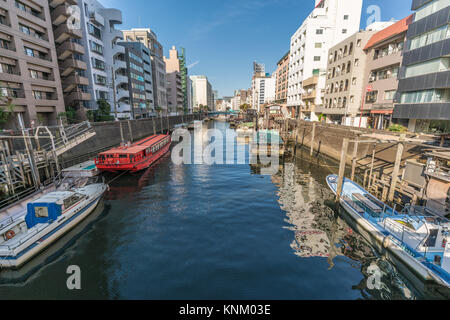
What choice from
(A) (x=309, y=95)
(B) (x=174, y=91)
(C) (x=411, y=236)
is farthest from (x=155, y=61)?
(C) (x=411, y=236)

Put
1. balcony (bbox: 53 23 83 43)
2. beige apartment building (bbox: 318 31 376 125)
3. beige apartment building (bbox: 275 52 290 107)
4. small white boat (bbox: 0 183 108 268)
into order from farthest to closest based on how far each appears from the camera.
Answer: beige apartment building (bbox: 275 52 290 107)
balcony (bbox: 53 23 83 43)
beige apartment building (bbox: 318 31 376 125)
small white boat (bbox: 0 183 108 268)

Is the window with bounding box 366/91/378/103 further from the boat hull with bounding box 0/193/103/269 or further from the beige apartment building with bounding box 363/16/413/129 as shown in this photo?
the boat hull with bounding box 0/193/103/269

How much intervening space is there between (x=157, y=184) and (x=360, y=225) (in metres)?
21.1

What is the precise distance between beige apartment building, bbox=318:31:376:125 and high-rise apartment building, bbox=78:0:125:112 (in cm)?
5277

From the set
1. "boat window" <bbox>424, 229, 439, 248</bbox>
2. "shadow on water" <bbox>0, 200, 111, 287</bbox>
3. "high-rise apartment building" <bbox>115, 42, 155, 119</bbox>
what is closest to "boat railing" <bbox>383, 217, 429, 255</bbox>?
"boat window" <bbox>424, 229, 439, 248</bbox>

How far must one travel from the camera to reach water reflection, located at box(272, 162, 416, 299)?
10648 millimetres

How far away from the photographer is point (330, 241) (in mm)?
14375

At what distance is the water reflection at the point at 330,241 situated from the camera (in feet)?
34.9

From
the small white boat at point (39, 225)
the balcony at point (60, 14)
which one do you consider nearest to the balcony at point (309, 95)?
the small white boat at point (39, 225)

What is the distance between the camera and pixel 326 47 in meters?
63.0

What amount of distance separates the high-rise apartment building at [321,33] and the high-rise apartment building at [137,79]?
57.5 m

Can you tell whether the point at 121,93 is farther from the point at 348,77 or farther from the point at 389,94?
the point at 389,94

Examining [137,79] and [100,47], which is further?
[137,79]

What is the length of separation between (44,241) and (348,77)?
56.7 meters
